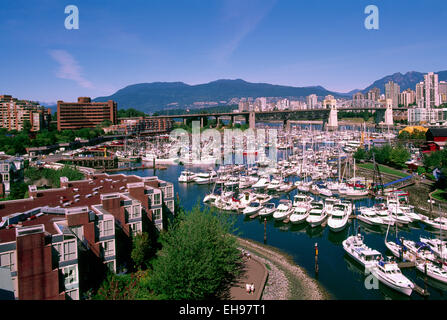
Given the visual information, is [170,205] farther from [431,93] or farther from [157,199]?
[431,93]

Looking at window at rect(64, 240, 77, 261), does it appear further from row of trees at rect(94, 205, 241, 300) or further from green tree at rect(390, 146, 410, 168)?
green tree at rect(390, 146, 410, 168)

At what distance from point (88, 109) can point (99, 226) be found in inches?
2166

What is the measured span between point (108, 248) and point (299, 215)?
9.39m

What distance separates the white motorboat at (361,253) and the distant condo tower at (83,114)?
172 feet

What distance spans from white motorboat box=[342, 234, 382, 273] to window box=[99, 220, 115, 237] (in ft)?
24.9

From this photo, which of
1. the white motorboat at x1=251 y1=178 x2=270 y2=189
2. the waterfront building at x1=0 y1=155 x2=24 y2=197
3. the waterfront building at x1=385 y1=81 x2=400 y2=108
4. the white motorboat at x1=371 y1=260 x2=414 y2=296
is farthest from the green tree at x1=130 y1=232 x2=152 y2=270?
the waterfront building at x1=385 y1=81 x2=400 y2=108

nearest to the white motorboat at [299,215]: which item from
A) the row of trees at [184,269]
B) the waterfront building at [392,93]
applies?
the row of trees at [184,269]

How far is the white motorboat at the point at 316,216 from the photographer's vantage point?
15.1 metres

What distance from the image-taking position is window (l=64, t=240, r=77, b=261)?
696 centimetres

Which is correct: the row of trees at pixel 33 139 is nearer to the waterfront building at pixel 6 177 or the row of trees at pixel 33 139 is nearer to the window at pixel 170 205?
the waterfront building at pixel 6 177

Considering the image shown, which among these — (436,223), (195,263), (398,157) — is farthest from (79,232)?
(398,157)

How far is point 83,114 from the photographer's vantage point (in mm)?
58156
